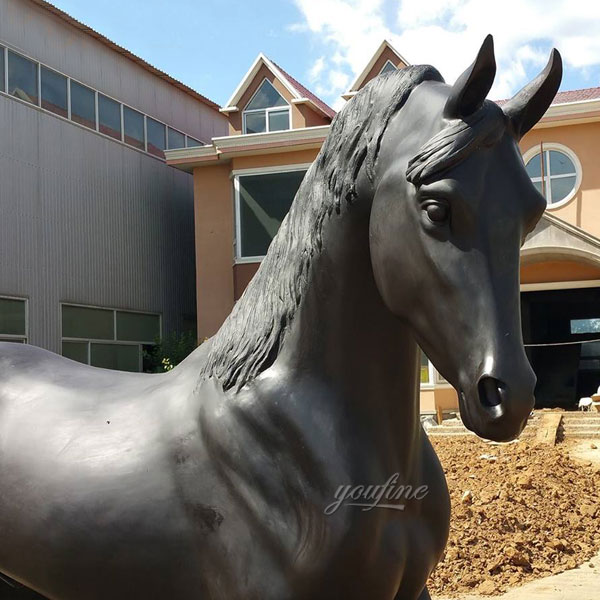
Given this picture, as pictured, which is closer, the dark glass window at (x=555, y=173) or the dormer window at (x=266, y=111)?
the dark glass window at (x=555, y=173)

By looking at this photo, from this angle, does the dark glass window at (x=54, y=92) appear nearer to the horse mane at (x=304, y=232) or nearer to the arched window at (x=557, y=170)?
the arched window at (x=557, y=170)

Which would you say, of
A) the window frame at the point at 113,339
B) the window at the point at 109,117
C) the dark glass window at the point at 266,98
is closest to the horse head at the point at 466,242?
the window frame at the point at 113,339

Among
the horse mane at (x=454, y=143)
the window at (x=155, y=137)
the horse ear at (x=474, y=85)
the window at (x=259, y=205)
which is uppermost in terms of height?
the window at (x=155, y=137)

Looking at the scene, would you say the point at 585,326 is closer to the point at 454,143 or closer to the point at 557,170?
the point at 557,170

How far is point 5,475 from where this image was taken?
2.16 meters

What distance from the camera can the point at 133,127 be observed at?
19.8m

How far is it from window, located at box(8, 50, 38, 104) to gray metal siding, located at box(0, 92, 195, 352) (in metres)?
0.27

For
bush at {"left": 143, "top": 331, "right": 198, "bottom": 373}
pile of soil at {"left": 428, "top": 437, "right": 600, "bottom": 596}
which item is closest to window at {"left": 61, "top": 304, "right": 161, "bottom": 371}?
bush at {"left": 143, "top": 331, "right": 198, "bottom": 373}

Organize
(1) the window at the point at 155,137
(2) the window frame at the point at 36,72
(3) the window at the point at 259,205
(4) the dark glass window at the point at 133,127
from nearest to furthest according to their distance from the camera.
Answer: (2) the window frame at the point at 36,72
(3) the window at the point at 259,205
(4) the dark glass window at the point at 133,127
(1) the window at the point at 155,137

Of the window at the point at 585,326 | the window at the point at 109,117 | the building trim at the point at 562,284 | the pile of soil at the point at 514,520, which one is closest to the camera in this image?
the pile of soil at the point at 514,520

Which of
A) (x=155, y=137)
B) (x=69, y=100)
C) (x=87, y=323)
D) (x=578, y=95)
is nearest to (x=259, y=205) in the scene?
(x=87, y=323)

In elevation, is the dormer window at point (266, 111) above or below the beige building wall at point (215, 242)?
above

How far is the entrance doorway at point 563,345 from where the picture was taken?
1681 centimetres

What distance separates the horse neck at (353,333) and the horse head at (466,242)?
13 centimetres
